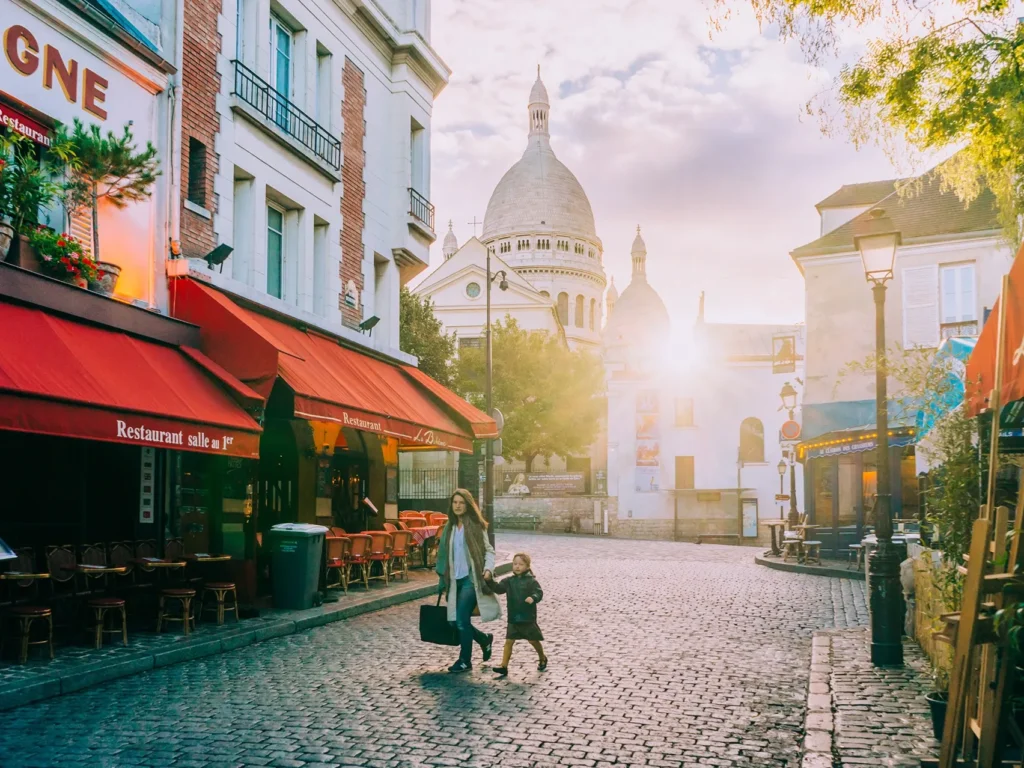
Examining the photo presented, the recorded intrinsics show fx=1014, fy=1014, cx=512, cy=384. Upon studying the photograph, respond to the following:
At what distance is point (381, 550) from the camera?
53.6ft

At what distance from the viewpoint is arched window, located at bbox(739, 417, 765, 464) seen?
184 feet

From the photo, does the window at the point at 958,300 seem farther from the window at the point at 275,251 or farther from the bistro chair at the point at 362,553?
the window at the point at 275,251

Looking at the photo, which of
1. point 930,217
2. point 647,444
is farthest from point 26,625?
point 647,444

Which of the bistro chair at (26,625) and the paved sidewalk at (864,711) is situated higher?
the bistro chair at (26,625)

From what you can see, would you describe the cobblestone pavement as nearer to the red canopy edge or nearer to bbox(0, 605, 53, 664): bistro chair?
bbox(0, 605, 53, 664): bistro chair

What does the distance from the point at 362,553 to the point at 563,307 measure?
78.2m

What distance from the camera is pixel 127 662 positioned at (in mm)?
8852

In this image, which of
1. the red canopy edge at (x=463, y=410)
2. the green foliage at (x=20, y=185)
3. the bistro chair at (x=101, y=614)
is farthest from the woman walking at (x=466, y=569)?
the red canopy edge at (x=463, y=410)

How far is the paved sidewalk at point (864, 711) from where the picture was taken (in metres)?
6.05

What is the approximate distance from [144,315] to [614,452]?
44.7 m

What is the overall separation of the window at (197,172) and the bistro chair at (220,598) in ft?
17.3

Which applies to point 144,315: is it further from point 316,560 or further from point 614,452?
point 614,452

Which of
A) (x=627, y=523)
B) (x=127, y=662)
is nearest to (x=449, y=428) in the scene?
(x=127, y=662)

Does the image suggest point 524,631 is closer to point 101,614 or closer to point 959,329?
point 101,614
